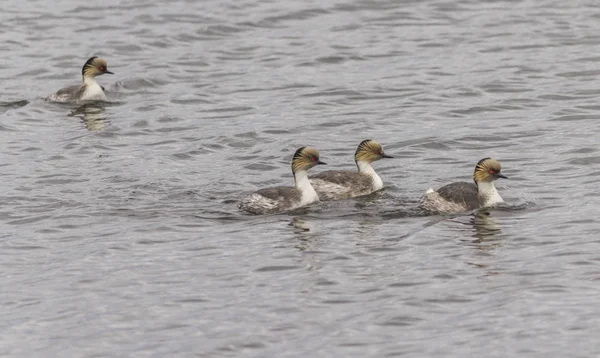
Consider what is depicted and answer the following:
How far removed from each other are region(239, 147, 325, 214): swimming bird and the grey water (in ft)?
0.83

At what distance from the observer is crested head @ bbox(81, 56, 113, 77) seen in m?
30.2

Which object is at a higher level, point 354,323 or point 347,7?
point 347,7

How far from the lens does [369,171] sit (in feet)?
73.1

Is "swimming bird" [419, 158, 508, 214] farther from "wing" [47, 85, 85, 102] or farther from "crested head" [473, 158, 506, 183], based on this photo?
"wing" [47, 85, 85, 102]

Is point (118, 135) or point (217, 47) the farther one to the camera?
point (217, 47)

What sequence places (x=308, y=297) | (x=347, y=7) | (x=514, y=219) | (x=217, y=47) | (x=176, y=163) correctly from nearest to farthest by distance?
(x=308, y=297), (x=514, y=219), (x=176, y=163), (x=217, y=47), (x=347, y=7)

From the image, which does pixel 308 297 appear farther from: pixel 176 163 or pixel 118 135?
pixel 118 135

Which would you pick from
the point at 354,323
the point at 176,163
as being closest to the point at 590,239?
the point at 354,323

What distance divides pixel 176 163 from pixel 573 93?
31.3 ft

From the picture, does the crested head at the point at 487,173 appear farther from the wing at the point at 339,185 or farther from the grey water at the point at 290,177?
the wing at the point at 339,185

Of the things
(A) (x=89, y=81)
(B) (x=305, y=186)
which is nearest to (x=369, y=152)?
(B) (x=305, y=186)

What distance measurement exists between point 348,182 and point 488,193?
2.47m

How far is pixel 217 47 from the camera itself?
34406mm

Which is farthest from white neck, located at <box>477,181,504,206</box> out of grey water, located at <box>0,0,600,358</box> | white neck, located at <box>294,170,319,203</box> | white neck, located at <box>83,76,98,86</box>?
white neck, located at <box>83,76,98,86</box>
